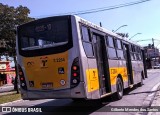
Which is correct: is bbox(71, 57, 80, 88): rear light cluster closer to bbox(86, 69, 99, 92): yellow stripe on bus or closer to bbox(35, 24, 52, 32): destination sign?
bbox(86, 69, 99, 92): yellow stripe on bus

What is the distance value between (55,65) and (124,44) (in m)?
8.03

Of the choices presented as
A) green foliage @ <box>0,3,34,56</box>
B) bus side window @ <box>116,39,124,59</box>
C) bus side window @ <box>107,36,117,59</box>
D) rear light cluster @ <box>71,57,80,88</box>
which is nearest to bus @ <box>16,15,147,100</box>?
rear light cluster @ <box>71,57,80,88</box>

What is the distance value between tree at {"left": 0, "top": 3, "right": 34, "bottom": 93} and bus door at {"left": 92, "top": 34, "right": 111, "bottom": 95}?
29397mm

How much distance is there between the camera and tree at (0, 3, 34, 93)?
41.9 meters

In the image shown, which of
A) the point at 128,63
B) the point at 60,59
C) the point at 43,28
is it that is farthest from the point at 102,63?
the point at 128,63

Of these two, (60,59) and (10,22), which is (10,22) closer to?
(10,22)

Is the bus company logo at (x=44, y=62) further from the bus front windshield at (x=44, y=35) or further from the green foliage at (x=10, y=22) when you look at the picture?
the green foliage at (x=10, y=22)

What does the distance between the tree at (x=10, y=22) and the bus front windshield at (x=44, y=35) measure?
99.5 ft

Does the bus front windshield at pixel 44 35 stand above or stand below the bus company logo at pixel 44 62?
above

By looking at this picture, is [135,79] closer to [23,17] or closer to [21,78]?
[21,78]

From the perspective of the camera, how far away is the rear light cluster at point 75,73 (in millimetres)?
10148

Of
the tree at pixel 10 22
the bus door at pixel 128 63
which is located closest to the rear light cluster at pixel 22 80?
the bus door at pixel 128 63

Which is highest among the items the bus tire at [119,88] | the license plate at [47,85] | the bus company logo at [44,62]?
the bus company logo at [44,62]

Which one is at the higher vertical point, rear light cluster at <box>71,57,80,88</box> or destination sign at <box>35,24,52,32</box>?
destination sign at <box>35,24,52,32</box>
